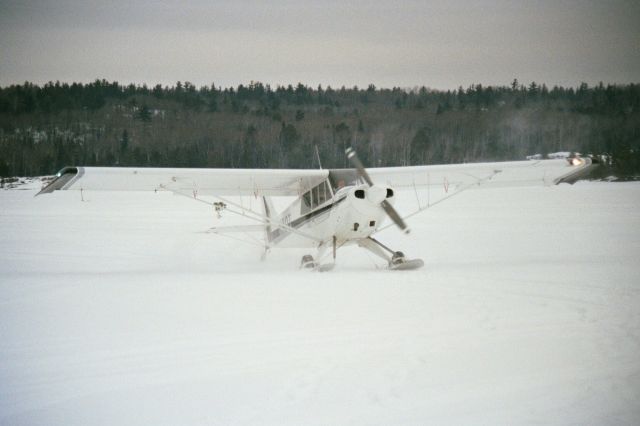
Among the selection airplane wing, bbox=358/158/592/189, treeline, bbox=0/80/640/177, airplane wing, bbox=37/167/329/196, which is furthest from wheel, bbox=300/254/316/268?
treeline, bbox=0/80/640/177

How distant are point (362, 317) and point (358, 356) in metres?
1.39

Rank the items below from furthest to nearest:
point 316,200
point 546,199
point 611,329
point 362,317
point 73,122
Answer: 1. point 73,122
2. point 546,199
3. point 316,200
4. point 362,317
5. point 611,329

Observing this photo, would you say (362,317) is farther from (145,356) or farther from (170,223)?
(170,223)

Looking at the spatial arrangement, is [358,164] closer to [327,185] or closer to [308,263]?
[327,185]

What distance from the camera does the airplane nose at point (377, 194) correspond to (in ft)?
30.7

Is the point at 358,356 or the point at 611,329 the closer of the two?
the point at 358,356

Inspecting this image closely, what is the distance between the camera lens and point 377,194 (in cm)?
935

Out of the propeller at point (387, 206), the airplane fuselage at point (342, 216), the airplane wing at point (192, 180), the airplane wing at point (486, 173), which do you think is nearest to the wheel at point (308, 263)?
the airplane fuselage at point (342, 216)

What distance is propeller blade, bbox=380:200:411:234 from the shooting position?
30.1ft

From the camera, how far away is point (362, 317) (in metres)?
6.43

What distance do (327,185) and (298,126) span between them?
7310 cm

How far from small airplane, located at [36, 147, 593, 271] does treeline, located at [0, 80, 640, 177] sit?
34.0 meters

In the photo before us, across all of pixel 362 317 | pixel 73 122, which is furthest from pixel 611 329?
pixel 73 122

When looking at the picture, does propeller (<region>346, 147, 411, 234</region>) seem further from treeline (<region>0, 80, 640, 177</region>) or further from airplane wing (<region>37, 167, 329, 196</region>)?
treeline (<region>0, 80, 640, 177</region>)
